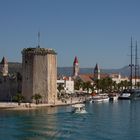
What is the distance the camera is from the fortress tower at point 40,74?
5166 cm

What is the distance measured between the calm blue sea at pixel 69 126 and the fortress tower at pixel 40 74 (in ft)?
34.9

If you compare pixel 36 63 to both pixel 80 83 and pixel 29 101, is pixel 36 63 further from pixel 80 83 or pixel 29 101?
pixel 80 83

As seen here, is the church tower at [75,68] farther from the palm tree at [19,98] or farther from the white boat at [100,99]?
the palm tree at [19,98]

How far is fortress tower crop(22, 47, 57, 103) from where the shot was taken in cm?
5166

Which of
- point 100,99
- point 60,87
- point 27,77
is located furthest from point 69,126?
point 60,87

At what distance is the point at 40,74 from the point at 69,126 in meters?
19.5

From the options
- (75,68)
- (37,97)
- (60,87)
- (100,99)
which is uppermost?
(75,68)

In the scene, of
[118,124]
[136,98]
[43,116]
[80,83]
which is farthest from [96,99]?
[118,124]

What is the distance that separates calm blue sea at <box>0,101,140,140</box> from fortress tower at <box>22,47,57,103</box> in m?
10.6

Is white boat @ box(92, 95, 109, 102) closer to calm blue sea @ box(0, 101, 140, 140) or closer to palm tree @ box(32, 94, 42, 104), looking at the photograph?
palm tree @ box(32, 94, 42, 104)

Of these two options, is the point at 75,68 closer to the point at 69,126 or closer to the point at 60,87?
the point at 60,87

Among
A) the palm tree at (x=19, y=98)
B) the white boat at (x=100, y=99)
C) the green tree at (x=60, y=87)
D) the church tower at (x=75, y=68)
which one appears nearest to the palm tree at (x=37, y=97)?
the palm tree at (x=19, y=98)

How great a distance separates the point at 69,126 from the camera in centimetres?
3275

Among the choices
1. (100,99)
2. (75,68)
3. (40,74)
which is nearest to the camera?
(40,74)
